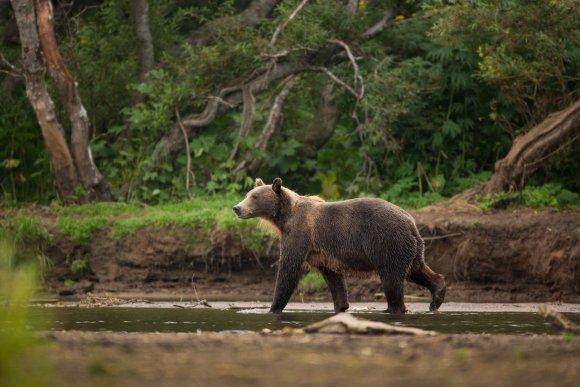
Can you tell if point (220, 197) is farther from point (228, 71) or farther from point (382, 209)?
point (382, 209)

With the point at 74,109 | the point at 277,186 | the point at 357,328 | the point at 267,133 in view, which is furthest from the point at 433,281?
the point at 74,109

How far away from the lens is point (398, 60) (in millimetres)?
21500

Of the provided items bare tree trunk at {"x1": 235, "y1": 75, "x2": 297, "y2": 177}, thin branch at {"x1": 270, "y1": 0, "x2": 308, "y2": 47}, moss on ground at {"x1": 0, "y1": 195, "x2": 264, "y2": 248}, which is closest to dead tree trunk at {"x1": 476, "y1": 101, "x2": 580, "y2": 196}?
moss on ground at {"x1": 0, "y1": 195, "x2": 264, "y2": 248}

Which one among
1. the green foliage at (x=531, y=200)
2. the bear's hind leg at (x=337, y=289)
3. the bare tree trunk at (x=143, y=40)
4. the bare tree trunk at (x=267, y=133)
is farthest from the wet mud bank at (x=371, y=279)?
the bare tree trunk at (x=143, y=40)

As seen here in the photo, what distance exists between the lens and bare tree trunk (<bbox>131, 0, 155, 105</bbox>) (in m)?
22.1

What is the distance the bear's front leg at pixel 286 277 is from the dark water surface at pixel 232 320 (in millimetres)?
217

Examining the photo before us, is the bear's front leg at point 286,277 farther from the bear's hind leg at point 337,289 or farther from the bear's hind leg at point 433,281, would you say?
the bear's hind leg at point 433,281

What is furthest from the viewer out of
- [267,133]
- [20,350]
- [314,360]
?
[267,133]

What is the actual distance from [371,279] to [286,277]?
272 cm

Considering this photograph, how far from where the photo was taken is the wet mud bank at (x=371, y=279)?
16.1 metres

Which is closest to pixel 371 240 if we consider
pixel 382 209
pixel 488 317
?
pixel 382 209

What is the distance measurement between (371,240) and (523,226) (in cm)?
469

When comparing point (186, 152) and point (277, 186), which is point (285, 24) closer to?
point (186, 152)

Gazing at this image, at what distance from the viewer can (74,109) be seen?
66.8ft
